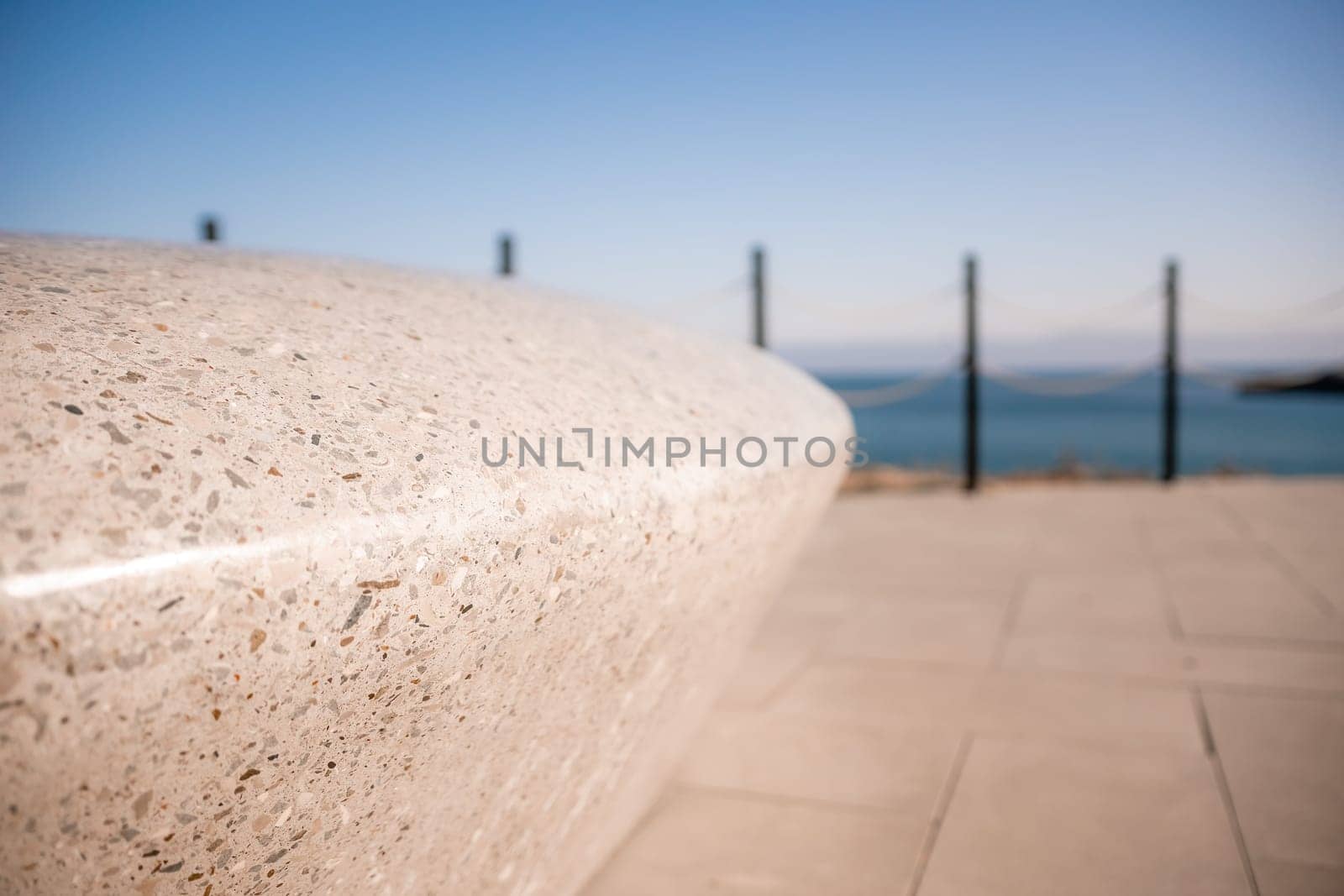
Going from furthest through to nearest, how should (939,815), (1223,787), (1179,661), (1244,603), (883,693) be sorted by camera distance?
(1244,603) → (1179,661) → (883,693) → (1223,787) → (939,815)

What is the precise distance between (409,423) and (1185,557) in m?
5.02

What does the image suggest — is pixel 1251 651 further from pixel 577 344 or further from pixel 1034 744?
pixel 577 344

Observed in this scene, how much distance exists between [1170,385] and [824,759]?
699 centimetres

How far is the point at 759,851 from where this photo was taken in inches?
78.2

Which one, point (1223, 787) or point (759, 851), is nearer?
point (759, 851)

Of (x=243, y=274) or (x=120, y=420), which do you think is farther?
(x=243, y=274)

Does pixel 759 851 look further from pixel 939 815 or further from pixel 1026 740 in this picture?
pixel 1026 740

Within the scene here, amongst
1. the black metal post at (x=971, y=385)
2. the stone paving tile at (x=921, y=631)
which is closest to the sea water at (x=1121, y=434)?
the black metal post at (x=971, y=385)

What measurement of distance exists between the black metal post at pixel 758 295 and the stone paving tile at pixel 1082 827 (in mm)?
5550

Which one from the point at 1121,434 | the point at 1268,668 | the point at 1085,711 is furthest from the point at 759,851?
the point at 1121,434

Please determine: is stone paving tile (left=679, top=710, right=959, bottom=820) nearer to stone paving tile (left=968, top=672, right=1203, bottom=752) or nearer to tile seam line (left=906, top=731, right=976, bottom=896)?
tile seam line (left=906, top=731, right=976, bottom=896)

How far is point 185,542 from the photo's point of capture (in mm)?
707

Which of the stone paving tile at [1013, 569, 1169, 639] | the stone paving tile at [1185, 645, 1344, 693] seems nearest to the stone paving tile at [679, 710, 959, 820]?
the stone paving tile at [1185, 645, 1344, 693]

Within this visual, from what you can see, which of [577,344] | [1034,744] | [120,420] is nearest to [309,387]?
[120,420]
